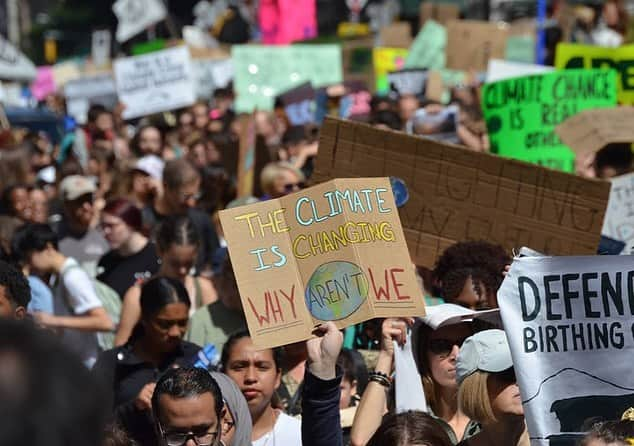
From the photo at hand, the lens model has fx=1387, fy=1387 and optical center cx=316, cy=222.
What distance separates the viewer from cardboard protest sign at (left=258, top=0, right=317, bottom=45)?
20.6m

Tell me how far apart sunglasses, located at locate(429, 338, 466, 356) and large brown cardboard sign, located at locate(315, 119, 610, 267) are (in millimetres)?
1455

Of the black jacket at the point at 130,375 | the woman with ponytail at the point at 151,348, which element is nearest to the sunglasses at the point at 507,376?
the black jacket at the point at 130,375

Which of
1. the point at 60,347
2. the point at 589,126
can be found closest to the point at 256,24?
the point at 589,126

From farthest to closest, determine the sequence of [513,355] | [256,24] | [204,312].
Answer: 1. [256,24]
2. [204,312]
3. [513,355]

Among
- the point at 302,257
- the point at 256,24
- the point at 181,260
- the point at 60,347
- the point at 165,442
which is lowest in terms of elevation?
the point at 256,24

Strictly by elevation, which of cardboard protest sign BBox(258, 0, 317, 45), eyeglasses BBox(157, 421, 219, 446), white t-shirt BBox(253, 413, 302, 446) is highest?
eyeglasses BBox(157, 421, 219, 446)

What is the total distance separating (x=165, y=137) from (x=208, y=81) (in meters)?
5.36

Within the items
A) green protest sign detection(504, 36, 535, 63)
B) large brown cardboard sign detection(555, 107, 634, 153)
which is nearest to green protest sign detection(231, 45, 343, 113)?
green protest sign detection(504, 36, 535, 63)

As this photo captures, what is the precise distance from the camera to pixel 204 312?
5.67 m

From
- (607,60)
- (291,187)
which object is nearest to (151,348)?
(291,187)

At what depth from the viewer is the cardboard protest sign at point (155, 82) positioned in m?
14.6

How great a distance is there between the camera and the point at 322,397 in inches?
137

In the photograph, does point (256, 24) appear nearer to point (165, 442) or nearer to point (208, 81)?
point (208, 81)

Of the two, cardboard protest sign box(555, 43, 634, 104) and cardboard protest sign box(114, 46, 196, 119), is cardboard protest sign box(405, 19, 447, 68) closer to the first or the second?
cardboard protest sign box(114, 46, 196, 119)
